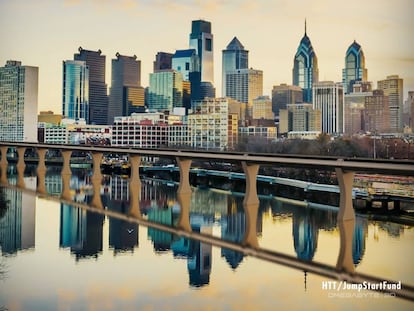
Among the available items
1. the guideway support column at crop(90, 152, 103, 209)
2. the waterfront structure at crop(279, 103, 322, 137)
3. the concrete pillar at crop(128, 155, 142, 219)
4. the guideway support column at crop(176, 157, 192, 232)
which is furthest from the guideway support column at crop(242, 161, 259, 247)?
the waterfront structure at crop(279, 103, 322, 137)

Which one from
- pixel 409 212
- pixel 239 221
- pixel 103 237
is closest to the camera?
pixel 103 237

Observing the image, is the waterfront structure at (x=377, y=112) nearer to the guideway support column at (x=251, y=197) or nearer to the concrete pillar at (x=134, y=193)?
the concrete pillar at (x=134, y=193)

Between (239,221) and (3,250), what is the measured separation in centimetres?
1387

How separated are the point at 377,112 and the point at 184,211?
13680 centimetres

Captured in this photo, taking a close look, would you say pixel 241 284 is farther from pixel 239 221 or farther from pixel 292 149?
pixel 292 149

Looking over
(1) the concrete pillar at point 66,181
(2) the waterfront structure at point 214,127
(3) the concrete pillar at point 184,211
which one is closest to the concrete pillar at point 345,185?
(3) the concrete pillar at point 184,211

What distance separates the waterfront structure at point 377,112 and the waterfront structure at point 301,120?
18.0 metres

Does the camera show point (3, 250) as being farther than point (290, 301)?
Yes

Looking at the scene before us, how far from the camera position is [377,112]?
163m

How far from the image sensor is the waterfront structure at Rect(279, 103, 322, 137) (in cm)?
17812

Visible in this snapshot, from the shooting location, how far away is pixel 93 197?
44.8m

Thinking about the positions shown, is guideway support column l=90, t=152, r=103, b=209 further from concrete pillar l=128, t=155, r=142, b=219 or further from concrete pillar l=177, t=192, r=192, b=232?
concrete pillar l=177, t=192, r=192, b=232

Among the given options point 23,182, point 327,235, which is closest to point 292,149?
point 23,182

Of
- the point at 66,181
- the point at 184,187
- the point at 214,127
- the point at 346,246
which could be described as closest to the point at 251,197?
the point at 184,187
